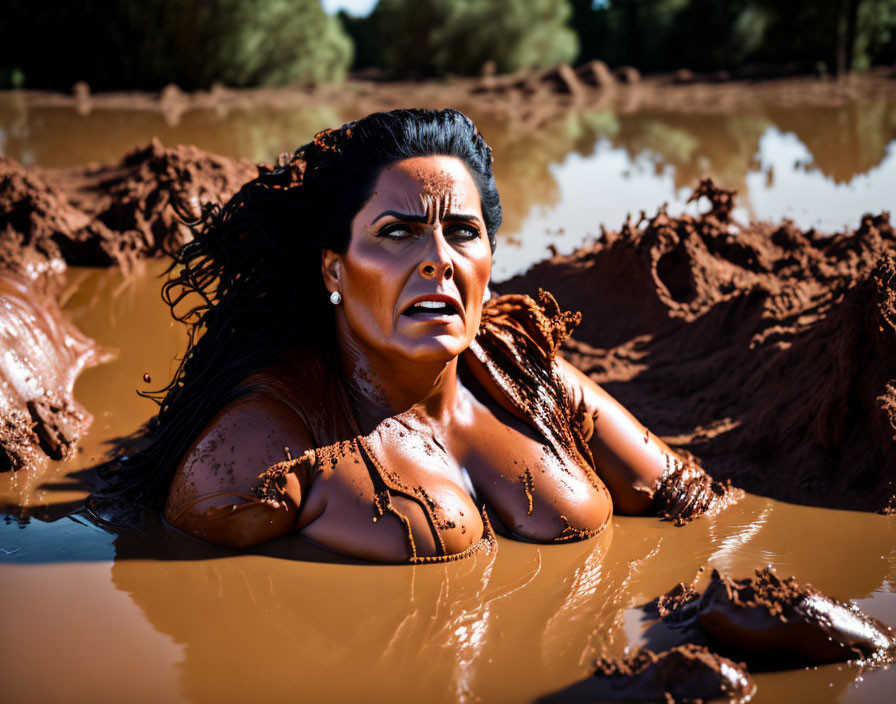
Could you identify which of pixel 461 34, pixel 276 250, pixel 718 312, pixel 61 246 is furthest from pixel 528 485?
pixel 461 34

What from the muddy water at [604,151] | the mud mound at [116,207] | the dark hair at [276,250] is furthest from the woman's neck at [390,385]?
the muddy water at [604,151]

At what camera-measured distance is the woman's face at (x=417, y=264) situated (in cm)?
330

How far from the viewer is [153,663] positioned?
2.75m

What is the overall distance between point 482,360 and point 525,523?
0.65m

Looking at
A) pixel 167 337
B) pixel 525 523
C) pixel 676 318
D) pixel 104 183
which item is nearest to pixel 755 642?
pixel 525 523

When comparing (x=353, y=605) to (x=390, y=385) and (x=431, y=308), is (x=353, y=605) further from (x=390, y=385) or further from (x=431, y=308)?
(x=431, y=308)

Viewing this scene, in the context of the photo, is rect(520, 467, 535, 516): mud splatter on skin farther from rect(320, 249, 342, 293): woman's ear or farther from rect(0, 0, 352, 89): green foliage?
rect(0, 0, 352, 89): green foliage

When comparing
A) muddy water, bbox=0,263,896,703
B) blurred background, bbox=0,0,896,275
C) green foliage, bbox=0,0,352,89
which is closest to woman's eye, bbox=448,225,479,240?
muddy water, bbox=0,263,896,703

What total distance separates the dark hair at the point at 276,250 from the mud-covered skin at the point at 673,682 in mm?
1561

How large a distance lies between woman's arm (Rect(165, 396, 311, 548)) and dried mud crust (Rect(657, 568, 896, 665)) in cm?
138

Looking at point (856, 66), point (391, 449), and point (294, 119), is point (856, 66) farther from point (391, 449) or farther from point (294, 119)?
point (391, 449)

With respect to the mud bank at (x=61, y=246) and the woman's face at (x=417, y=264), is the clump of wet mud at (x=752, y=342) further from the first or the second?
the mud bank at (x=61, y=246)

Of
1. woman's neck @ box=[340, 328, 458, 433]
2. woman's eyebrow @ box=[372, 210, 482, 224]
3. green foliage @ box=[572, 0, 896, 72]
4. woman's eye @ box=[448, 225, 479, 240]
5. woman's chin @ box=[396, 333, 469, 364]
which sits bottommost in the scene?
woman's neck @ box=[340, 328, 458, 433]

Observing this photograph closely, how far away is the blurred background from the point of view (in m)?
10.9
